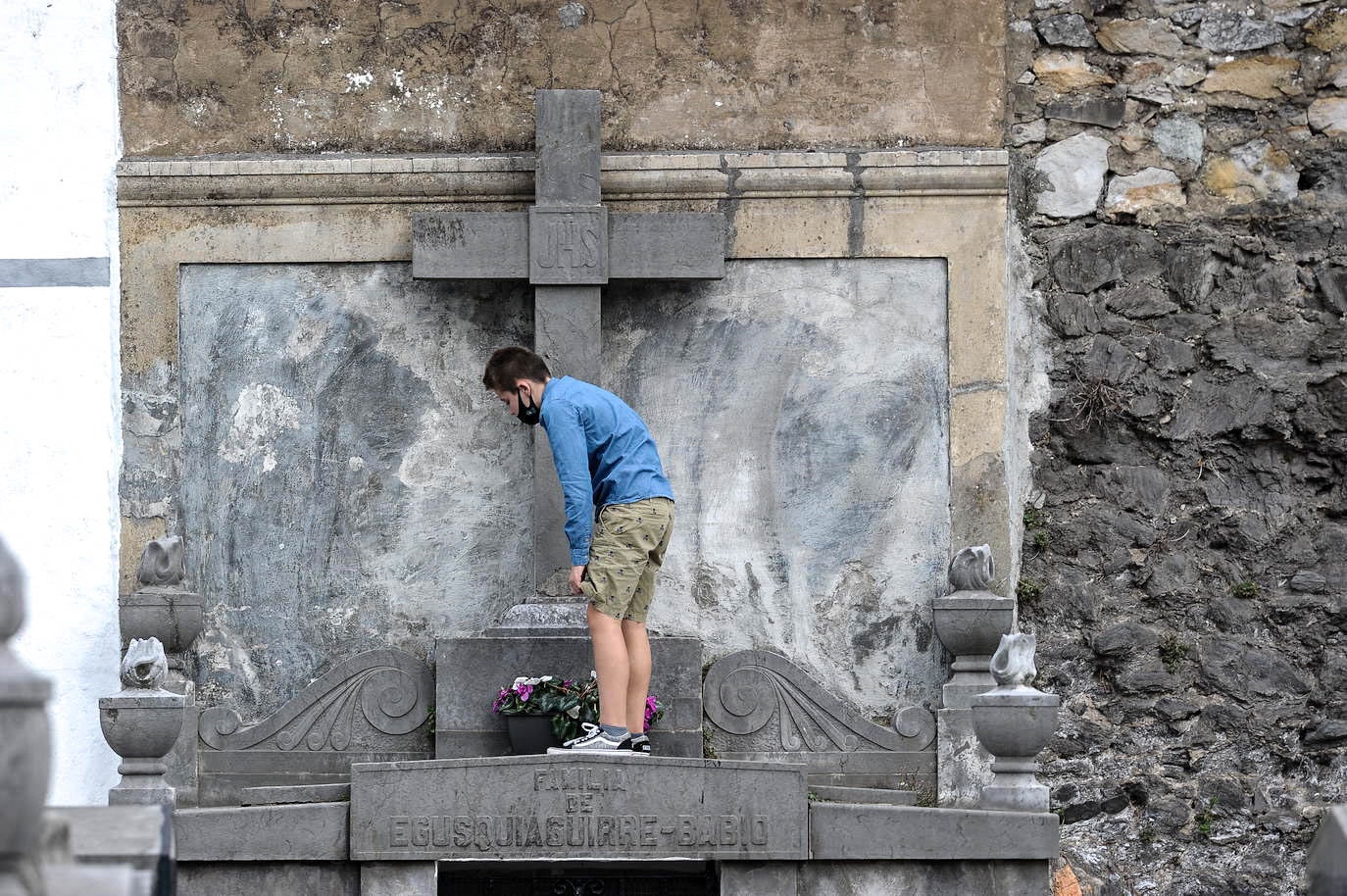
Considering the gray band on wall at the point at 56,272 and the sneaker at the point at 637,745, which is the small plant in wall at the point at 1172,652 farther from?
the gray band on wall at the point at 56,272

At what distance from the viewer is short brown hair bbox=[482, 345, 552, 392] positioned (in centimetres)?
680

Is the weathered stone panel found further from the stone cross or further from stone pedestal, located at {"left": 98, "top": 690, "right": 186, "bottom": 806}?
stone pedestal, located at {"left": 98, "top": 690, "right": 186, "bottom": 806}

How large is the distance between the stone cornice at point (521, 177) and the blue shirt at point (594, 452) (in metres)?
1.13

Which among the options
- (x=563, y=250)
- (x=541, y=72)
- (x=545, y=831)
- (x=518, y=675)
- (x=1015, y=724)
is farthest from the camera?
(x=541, y=72)

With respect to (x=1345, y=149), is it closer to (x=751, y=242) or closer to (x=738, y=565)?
(x=751, y=242)

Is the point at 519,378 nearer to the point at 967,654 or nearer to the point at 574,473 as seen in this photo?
the point at 574,473

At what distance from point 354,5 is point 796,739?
322 centimetres

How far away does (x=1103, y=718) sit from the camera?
303 inches

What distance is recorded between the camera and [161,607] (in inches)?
295

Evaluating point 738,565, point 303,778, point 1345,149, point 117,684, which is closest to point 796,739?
point 738,565

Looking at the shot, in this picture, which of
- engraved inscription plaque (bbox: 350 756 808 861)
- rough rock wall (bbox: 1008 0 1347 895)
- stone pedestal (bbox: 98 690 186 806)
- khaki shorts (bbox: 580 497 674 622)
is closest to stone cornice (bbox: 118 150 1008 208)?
rough rock wall (bbox: 1008 0 1347 895)

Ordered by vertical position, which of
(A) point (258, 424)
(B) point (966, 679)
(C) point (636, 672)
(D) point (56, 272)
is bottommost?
(B) point (966, 679)

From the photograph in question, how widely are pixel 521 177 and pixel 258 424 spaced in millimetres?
1357

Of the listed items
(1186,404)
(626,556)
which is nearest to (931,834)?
(626,556)
